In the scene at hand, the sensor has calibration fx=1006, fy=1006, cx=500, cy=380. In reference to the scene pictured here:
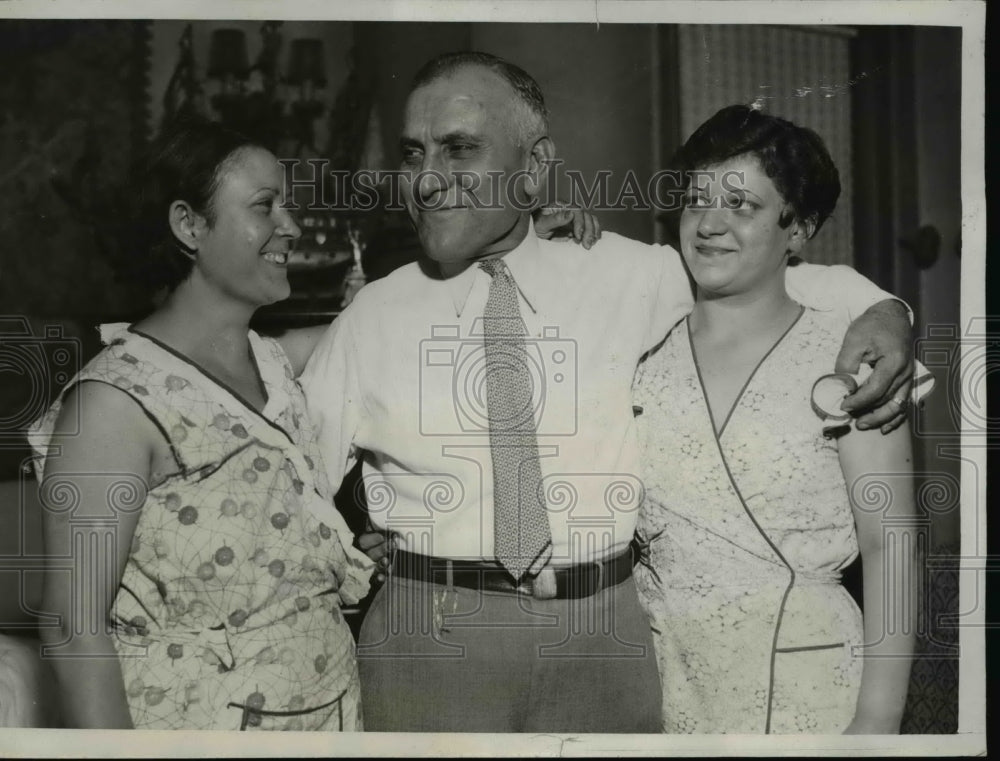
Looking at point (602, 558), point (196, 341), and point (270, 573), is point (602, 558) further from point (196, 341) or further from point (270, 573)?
point (196, 341)

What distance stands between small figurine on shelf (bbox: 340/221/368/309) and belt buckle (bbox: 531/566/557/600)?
736 millimetres

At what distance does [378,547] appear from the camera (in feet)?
7.34

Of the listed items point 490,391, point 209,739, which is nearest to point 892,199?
point 490,391

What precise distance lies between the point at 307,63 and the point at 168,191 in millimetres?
430

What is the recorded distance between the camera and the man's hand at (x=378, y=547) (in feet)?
7.32

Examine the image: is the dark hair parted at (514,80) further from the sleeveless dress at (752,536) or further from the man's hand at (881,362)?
the man's hand at (881,362)

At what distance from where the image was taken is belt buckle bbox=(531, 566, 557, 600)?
86.0 inches

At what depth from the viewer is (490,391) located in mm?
2260

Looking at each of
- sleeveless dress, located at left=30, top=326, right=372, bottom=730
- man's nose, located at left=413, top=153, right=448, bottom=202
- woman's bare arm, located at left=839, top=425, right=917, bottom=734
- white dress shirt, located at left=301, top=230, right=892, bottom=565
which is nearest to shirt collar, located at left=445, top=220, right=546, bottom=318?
white dress shirt, located at left=301, top=230, right=892, bottom=565

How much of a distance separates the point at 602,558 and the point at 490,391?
1.46 feet

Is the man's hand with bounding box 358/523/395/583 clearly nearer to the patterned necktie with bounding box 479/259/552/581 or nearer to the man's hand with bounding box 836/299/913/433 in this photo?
the patterned necktie with bounding box 479/259/552/581

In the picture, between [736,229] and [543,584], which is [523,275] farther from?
[543,584]

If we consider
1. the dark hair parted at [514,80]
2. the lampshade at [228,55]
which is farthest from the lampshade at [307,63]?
the dark hair parted at [514,80]

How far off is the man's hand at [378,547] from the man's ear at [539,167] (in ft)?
2.70
